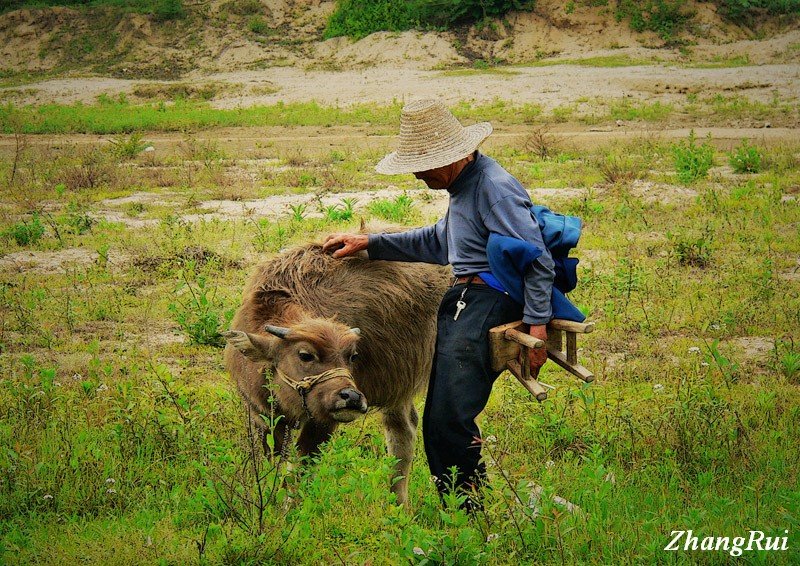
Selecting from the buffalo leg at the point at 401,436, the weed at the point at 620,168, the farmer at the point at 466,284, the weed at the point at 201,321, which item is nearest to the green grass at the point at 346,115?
the weed at the point at 620,168

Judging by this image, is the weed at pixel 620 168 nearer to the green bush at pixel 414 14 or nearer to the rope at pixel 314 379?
the rope at pixel 314 379

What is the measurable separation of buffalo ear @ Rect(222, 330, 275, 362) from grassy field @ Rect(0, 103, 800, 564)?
570 mm

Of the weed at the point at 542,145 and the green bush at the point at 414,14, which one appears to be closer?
the weed at the point at 542,145

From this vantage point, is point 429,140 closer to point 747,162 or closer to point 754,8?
point 747,162

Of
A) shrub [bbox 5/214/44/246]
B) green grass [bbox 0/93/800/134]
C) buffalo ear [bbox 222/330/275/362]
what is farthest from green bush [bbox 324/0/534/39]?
buffalo ear [bbox 222/330/275/362]

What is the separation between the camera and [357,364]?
17.6ft

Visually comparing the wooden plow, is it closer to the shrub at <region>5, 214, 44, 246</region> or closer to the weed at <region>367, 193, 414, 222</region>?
the weed at <region>367, 193, 414, 222</region>

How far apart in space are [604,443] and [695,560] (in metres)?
1.77

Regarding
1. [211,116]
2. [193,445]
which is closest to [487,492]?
[193,445]

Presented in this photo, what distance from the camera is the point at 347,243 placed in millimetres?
5445

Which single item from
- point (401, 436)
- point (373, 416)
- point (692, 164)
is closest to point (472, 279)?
point (401, 436)

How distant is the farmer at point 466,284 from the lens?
4.54 metres

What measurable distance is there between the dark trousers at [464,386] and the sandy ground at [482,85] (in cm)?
1948

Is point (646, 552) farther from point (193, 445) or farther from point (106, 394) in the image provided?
point (106, 394)
